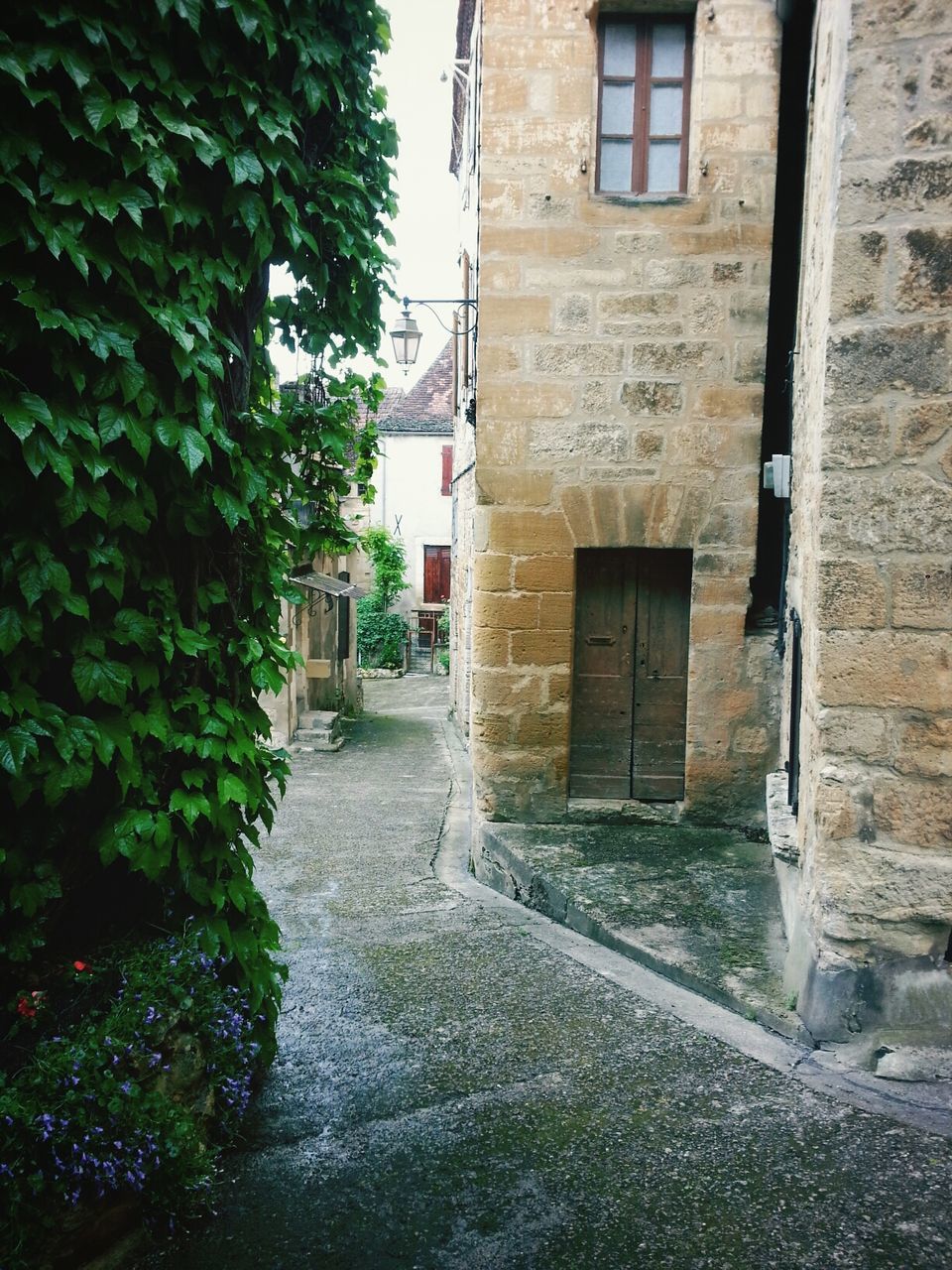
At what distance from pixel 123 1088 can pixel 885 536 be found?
2.90 metres

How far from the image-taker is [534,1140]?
3.13m

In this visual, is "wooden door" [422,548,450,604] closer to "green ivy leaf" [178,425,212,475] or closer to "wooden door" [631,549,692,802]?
"wooden door" [631,549,692,802]

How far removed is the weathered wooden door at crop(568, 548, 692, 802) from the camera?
6.26 meters

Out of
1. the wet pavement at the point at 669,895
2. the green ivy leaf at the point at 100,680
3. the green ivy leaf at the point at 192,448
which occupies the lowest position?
the wet pavement at the point at 669,895

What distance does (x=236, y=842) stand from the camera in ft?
11.2

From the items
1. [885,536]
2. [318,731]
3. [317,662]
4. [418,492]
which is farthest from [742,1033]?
[418,492]

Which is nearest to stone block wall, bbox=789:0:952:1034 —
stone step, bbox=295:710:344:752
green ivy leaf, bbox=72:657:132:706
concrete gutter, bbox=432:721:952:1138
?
concrete gutter, bbox=432:721:952:1138

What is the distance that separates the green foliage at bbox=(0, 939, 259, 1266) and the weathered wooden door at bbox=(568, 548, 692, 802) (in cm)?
346

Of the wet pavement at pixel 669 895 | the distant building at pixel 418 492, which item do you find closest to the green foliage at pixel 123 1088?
the wet pavement at pixel 669 895

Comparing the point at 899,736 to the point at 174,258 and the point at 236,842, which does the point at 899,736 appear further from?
the point at 174,258

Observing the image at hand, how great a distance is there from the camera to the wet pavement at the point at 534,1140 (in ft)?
8.68

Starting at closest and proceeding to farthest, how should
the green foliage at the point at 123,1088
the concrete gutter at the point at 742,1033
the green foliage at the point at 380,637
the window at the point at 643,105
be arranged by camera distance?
1. the green foliage at the point at 123,1088
2. the concrete gutter at the point at 742,1033
3. the window at the point at 643,105
4. the green foliage at the point at 380,637

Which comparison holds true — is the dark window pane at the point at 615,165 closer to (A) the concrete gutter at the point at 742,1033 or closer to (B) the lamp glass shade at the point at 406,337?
(B) the lamp glass shade at the point at 406,337

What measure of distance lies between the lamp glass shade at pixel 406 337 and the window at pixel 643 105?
3.73 meters
